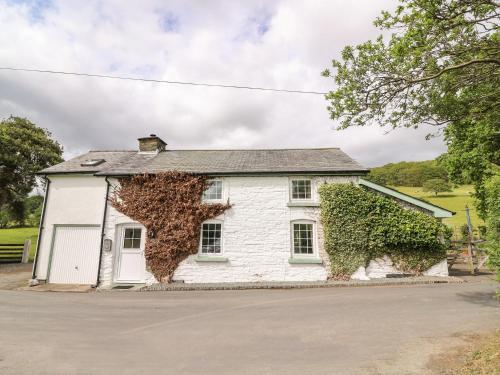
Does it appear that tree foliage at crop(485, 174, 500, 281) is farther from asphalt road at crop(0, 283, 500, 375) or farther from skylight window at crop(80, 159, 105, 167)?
skylight window at crop(80, 159, 105, 167)

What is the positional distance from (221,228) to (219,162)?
12.7 feet

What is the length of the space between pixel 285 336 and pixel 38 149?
27.0 m

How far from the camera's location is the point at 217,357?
5211 mm

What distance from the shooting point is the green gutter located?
12.8 metres

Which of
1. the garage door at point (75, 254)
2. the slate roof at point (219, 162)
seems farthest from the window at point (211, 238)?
the garage door at point (75, 254)

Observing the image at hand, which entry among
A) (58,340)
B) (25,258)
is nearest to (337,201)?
(58,340)

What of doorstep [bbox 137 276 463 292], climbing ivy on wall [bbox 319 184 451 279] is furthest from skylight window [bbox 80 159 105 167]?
climbing ivy on wall [bbox 319 184 451 279]

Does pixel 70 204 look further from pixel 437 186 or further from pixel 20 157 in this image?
pixel 437 186

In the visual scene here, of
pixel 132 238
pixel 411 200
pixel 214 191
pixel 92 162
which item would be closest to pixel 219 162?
pixel 214 191

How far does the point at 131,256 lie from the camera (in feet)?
43.5

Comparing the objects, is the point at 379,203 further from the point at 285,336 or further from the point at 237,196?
the point at 285,336

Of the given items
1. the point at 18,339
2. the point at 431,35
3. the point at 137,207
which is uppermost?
the point at 431,35

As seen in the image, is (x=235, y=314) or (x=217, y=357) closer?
(x=217, y=357)

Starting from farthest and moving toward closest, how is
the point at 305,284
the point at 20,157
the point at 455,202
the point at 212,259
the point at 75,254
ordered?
the point at 455,202 → the point at 20,157 → the point at 75,254 → the point at 212,259 → the point at 305,284
